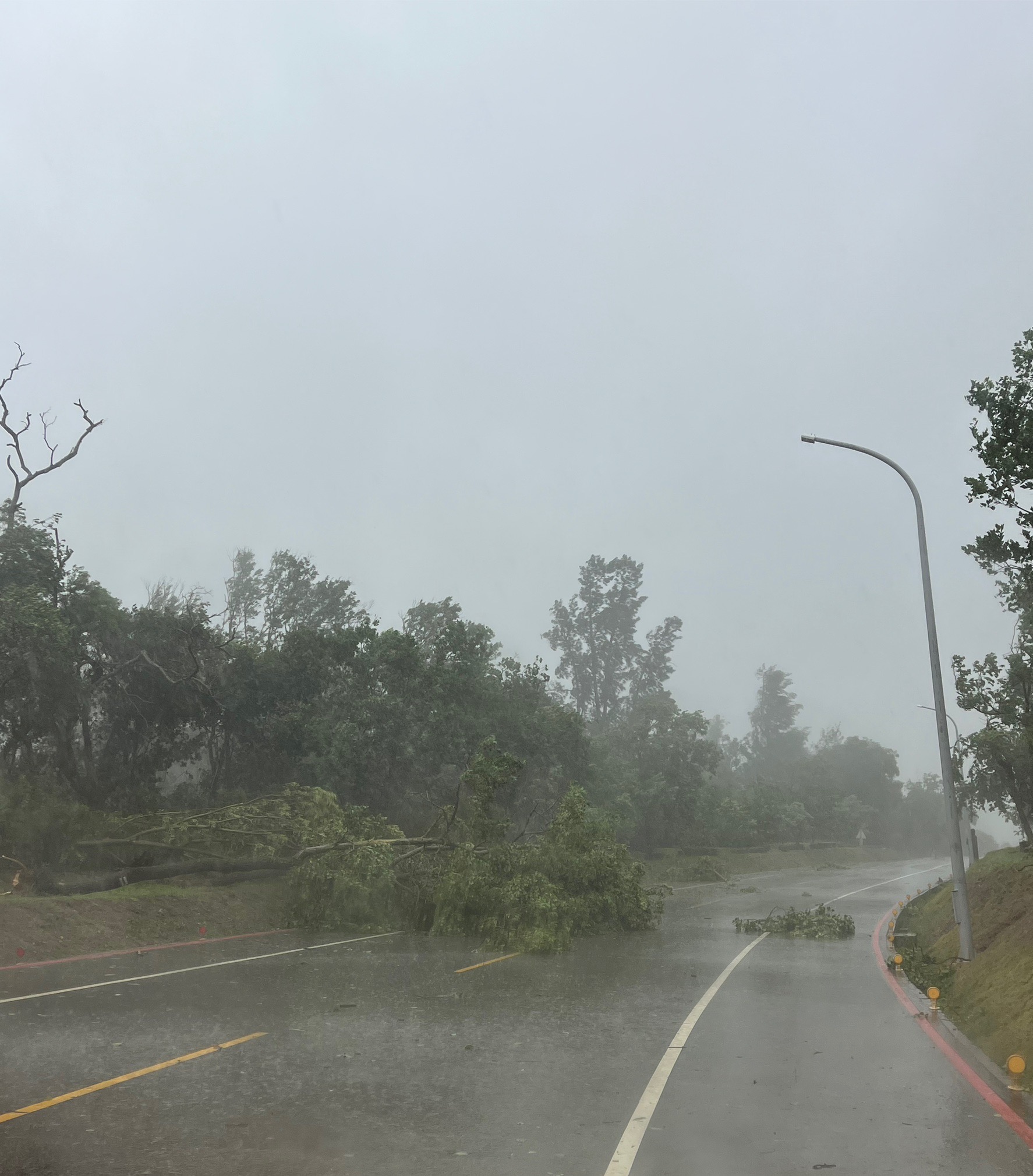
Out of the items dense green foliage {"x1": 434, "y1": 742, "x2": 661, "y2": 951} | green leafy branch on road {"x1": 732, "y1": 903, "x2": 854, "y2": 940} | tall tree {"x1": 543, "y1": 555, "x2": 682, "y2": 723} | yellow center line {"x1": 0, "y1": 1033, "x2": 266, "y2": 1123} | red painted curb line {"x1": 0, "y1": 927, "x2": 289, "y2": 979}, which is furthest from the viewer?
tall tree {"x1": 543, "y1": 555, "x2": 682, "y2": 723}

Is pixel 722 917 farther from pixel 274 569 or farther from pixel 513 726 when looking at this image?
pixel 274 569

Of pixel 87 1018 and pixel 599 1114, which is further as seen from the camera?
pixel 87 1018

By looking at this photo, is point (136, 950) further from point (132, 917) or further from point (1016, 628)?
point (1016, 628)

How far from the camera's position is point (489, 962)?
16922 millimetres

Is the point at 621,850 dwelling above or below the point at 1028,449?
below

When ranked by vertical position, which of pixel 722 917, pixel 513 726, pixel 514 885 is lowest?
pixel 722 917

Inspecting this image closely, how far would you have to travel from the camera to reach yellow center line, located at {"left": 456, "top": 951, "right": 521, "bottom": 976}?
1566cm

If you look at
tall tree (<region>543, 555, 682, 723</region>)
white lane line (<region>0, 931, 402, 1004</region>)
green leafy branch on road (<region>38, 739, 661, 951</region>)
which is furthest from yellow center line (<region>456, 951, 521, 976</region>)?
tall tree (<region>543, 555, 682, 723</region>)

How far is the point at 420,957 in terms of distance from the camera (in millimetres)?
17188

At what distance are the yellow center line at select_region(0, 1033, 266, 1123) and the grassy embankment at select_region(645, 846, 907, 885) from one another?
30.0 meters

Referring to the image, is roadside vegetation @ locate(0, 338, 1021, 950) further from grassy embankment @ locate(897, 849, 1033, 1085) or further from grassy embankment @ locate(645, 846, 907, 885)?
grassy embankment @ locate(897, 849, 1033, 1085)

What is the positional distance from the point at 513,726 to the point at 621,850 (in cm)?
1904

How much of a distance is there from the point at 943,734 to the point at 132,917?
15944mm

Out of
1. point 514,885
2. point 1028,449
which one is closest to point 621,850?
point 514,885
